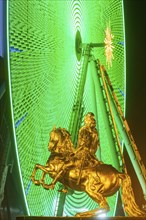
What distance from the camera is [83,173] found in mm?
2105

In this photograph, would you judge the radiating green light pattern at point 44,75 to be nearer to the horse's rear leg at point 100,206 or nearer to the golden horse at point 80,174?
the golden horse at point 80,174

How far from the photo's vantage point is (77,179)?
2094mm

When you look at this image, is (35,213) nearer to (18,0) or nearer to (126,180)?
(126,180)

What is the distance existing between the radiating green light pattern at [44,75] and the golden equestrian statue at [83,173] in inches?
5.8

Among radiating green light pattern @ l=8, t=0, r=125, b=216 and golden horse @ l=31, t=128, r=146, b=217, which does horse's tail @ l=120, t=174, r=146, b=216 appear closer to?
golden horse @ l=31, t=128, r=146, b=217

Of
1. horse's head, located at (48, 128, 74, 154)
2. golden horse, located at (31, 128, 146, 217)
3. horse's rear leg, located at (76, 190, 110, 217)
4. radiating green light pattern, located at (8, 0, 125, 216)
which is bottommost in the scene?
horse's rear leg, located at (76, 190, 110, 217)

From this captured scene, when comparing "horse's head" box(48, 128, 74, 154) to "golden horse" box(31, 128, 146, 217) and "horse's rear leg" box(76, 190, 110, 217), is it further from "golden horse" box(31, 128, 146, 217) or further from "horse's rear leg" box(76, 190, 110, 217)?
"horse's rear leg" box(76, 190, 110, 217)

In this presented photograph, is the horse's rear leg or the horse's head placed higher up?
the horse's head

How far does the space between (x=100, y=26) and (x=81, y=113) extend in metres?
0.79

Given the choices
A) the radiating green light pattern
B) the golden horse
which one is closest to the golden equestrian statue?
the golden horse

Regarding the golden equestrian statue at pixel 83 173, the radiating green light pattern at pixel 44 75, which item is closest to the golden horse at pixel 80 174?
the golden equestrian statue at pixel 83 173

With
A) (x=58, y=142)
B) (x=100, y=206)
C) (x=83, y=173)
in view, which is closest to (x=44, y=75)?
(x=58, y=142)

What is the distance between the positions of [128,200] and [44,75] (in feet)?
2.39

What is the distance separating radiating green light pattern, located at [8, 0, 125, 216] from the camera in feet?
6.92
